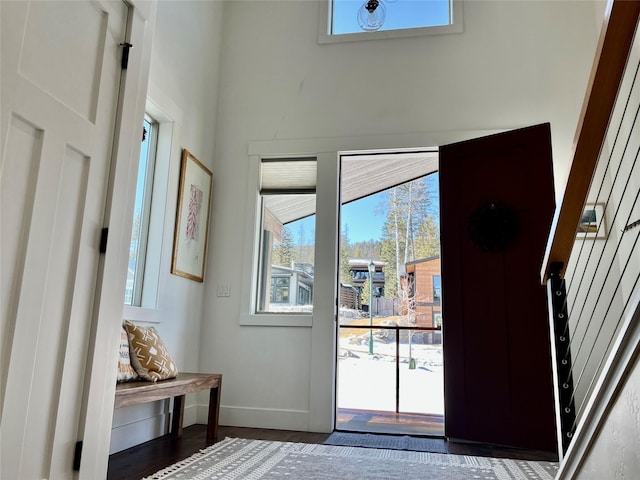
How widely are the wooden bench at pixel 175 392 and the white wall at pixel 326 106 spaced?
527 millimetres

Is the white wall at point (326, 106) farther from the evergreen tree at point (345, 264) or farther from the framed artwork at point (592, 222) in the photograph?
the evergreen tree at point (345, 264)

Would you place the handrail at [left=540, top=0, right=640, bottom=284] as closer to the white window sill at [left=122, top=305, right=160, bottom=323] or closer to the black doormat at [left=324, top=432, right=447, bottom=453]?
the black doormat at [left=324, top=432, right=447, bottom=453]

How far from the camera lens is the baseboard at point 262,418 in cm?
354

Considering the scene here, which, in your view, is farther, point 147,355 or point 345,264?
point 345,264

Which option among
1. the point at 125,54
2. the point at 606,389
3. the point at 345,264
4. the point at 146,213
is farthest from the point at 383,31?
the point at 606,389

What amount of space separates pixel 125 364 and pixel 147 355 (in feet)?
0.48

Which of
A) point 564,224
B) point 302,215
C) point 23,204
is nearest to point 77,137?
point 23,204

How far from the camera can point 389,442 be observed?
3.24 meters

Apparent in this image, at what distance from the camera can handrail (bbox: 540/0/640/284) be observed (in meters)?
1.22

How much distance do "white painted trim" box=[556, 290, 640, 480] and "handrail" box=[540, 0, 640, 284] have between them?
53 cm

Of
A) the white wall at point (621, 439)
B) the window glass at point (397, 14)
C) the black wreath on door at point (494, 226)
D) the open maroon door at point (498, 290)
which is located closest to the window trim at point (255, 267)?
the open maroon door at point (498, 290)

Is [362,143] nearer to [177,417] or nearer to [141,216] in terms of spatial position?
[141,216]

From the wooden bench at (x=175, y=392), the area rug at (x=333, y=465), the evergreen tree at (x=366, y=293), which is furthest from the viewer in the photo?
the evergreen tree at (x=366, y=293)

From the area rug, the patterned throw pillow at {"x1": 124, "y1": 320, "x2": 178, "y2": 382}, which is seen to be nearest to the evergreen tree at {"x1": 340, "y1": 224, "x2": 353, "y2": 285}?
the area rug
